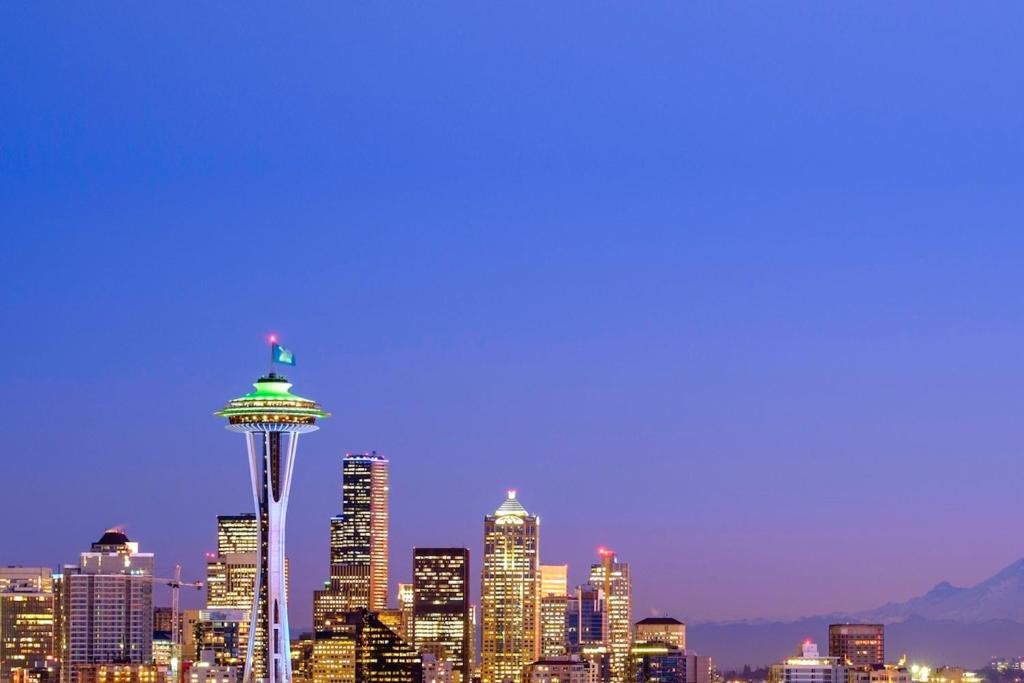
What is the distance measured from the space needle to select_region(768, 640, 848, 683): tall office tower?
52.4 metres

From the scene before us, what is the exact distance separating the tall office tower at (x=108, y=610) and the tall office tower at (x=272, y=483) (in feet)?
170

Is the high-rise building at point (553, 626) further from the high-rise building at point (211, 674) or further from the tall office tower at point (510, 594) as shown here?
the high-rise building at point (211, 674)

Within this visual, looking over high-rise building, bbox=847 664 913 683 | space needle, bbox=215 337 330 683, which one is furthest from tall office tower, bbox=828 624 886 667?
A: space needle, bbox=215 337 330 683

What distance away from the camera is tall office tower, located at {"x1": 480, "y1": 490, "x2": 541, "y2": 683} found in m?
180

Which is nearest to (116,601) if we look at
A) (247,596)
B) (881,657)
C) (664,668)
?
(247,596)

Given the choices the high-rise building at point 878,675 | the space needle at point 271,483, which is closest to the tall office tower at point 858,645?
the high-rise building at point 878,675

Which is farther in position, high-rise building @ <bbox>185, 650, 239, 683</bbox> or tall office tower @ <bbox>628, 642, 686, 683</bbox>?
tall office tower @ <bbox>628, 642, 686, 683</bbox>

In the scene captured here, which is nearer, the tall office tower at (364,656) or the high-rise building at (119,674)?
the high-rise building at (119,674)

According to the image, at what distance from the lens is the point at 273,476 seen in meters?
110

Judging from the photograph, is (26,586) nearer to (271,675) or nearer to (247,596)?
(247,596)

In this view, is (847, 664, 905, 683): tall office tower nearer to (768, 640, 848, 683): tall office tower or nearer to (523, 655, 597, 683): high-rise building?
(768, 640, 848, 683): tall office tower

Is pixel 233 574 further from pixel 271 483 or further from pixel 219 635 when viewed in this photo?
pixel 271 483

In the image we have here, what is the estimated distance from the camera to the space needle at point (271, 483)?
360 feet

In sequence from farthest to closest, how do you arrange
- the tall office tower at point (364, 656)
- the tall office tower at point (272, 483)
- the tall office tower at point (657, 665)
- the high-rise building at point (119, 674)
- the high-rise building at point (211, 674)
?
the tall office tower at point (657, 665), the tall office tower at point (364, 656), the high-rise building at point (119, 674), the high-rise building at point (211, 674), the tall office tower at point (272, 483)
